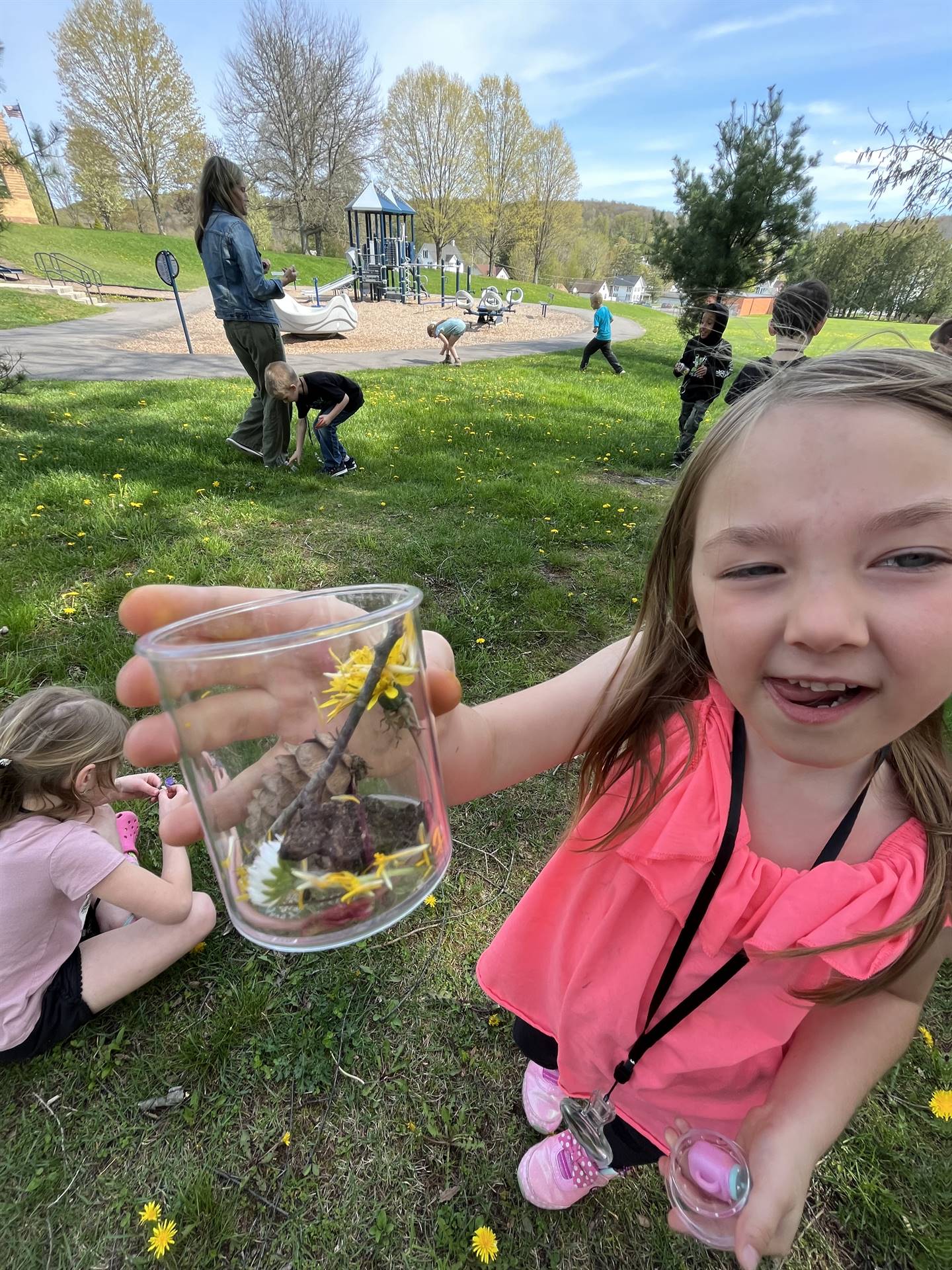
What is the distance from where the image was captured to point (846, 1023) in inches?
47.7

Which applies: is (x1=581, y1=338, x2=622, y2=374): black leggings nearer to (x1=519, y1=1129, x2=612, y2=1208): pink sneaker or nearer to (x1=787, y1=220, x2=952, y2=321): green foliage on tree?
(x1=787, y1=220, x2=952, y2=321): green foliage on tree

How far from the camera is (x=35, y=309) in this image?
16.1 metres

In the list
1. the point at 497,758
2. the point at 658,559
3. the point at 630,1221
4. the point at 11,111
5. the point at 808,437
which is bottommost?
the point at 630,1221

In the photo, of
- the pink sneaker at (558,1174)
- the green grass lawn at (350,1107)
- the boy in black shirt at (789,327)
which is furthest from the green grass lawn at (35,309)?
the pink sneaker at (558,1174)

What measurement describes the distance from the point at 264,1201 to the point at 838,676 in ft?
6.60

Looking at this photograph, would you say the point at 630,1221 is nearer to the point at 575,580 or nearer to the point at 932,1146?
the point at 932,1146

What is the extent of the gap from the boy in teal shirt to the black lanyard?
12.9m

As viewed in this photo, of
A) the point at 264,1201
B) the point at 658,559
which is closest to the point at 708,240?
the point at 658,559

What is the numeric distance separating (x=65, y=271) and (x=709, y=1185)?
31533mm

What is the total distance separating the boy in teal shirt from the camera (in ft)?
41.5

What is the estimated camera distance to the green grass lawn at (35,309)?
48.5 ft

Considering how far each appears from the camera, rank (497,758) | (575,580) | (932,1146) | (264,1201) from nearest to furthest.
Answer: (497,758) < (264,1201) < (932,1146) < (575,580)

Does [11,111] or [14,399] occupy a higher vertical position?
[11,111]

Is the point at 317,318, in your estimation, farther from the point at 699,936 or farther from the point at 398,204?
the point at 699,936
